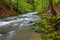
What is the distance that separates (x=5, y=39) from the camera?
34.6 feet

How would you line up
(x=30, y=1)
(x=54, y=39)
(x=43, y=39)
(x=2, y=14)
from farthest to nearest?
1. (x=30, y=1)
2. (x=2, y=14)
3. (x=43, y=39)
4. (x=54, y=39)

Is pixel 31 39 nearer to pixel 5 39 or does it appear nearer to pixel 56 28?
pixel 5 39

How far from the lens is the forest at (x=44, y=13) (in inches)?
475

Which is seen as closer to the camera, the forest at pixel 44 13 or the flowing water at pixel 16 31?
the flowing water at pixel 16 31

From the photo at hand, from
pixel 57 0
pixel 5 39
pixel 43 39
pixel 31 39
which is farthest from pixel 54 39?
pixel 57 0

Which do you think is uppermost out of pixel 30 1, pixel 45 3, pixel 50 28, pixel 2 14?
pixel 50 28

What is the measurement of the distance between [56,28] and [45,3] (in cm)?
3220

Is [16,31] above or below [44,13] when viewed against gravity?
above

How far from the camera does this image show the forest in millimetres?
12062

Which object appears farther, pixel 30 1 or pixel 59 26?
pixel 30 1

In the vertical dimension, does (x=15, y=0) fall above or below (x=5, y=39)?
below

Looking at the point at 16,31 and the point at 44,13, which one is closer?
the point at 16,31

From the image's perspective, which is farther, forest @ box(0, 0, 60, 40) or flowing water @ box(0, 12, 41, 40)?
forest @ box(0, 0, 60, 40)

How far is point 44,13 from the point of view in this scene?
30.7 metres
